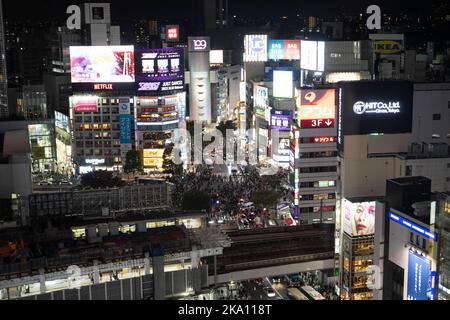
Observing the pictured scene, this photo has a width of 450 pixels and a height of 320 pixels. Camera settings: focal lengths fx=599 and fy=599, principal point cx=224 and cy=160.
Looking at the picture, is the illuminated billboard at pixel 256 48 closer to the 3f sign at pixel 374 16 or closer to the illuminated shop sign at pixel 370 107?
the 3f sign at pixel 374 16

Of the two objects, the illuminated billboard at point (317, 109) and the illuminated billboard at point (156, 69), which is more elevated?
the illuminated billboard at point (156, 69)

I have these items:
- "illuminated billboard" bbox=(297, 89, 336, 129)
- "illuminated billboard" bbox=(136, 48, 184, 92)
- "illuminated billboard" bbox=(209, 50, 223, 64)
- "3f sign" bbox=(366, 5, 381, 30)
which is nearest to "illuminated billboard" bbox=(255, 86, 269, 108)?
"illuminated billboard" bbox=(136, 48, 184, 92)

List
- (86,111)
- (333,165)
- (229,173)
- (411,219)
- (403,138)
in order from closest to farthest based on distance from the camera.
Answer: (411,219)
(403,138)
(333,165)
(229,173)
(86,111)

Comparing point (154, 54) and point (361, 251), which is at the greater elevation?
point (154, 54)

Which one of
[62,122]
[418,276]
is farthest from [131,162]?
[418,276]

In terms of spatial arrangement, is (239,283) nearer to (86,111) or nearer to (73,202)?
(73,202)

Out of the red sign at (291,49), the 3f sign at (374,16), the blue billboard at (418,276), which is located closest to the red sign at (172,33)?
the red sign at (291,49)
